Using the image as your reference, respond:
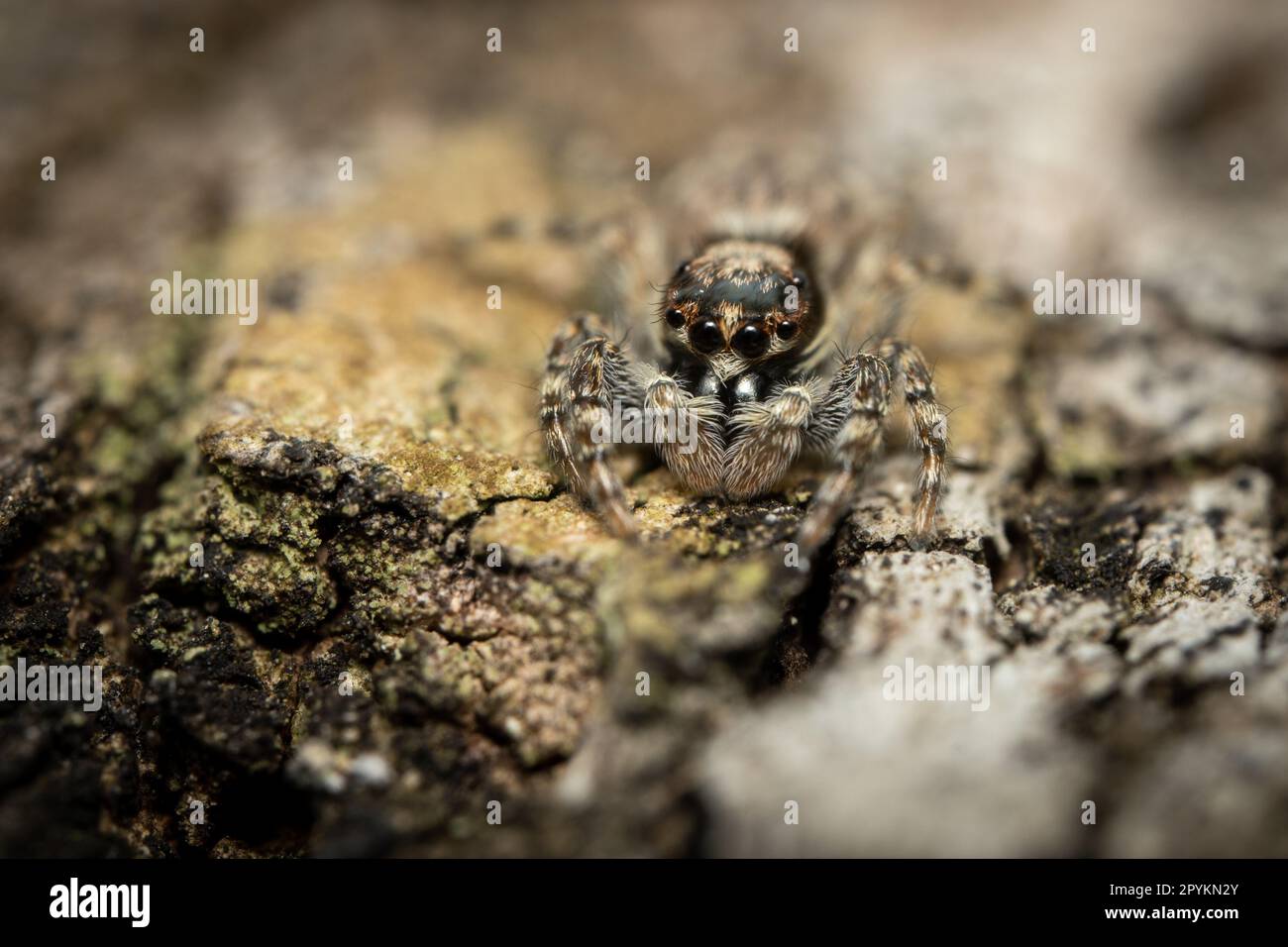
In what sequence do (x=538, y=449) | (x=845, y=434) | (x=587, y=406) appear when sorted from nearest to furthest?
(x=845, y=434) → (x=587, y=406) → (x=538, y=449)

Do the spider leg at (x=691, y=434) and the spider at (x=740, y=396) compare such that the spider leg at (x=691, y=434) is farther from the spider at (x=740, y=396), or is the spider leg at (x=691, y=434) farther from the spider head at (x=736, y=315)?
the spider head at (x=736, y=315)

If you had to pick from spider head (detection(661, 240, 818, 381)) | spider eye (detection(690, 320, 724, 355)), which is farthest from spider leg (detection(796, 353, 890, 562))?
spider eye (detection(690, 320, 724, 355))

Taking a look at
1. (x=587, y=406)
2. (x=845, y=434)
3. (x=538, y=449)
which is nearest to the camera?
(x=845, y=434)

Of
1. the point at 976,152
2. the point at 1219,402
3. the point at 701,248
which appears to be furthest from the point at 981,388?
the point at 976,152

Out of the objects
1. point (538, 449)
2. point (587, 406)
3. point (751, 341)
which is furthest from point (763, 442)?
point (538, 449)

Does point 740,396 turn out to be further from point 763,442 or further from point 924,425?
point 924,425
